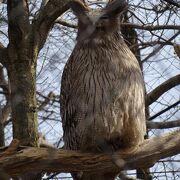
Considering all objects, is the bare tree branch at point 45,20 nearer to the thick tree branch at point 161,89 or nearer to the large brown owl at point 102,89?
the large brown owl at point 102,89

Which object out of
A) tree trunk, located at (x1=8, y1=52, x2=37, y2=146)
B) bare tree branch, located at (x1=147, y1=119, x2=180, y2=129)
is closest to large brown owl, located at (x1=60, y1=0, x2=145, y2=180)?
bare tree branch, located at (x1=147, y1=119, x2=180, y2=129)

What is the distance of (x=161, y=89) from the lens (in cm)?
560

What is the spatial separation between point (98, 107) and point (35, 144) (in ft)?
3.39

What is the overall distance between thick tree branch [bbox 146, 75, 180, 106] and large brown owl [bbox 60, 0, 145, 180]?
632mm

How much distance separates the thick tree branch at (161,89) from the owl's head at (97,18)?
0.89 metres

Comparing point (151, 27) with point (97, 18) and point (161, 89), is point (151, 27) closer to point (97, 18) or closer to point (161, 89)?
point (161, 89)

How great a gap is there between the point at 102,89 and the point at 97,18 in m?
0.54

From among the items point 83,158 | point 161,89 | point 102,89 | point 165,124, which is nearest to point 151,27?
point 161,89

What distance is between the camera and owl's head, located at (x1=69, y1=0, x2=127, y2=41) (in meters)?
4.63

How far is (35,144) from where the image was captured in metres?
5.49

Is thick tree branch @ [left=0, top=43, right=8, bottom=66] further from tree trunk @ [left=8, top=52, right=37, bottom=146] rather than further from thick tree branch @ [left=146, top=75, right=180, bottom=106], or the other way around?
thick tree branch @ [left=146, top=75, right=180, bottom=106]

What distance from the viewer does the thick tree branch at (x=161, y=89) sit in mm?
5484

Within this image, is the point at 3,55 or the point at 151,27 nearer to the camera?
the point at 3,55

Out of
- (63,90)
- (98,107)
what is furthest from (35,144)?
(98,107)
